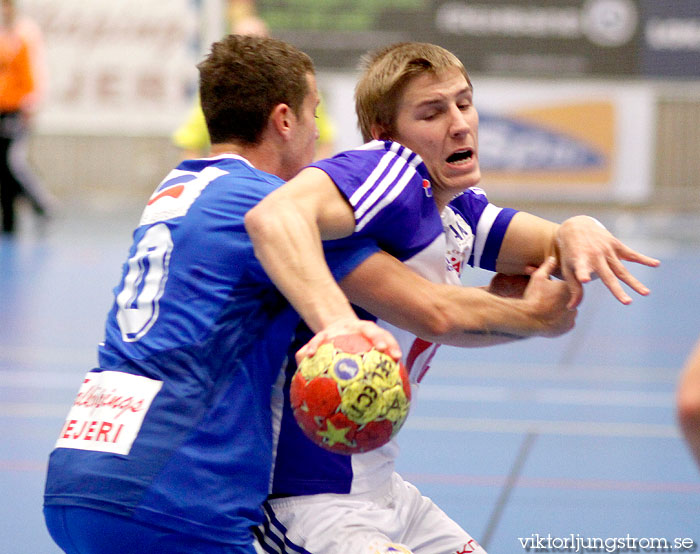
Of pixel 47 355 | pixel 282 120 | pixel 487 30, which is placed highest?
pixel 282 120

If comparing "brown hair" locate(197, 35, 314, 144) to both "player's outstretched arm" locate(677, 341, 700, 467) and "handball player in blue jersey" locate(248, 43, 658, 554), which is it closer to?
"handball player in blue jersey" locate(248, 43, 658, 554)

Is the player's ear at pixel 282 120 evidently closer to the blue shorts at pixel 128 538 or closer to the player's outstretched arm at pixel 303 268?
the player's outstretched arm at pixel 303 268

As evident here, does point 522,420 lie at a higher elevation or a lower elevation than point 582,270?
lower

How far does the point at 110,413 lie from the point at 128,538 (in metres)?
0.26

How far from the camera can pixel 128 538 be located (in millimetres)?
2109

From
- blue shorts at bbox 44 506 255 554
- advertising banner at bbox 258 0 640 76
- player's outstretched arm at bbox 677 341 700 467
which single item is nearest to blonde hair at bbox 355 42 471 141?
blue shorts at bbox 44 506 255 554

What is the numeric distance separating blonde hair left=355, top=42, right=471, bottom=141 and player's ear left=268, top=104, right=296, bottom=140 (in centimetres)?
18

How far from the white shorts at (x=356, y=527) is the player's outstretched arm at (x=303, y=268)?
0.52m

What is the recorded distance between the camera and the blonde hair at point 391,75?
2.43m

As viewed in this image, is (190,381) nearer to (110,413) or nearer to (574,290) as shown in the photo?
(110,413)

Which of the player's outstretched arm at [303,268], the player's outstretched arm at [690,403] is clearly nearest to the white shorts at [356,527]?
the player's outstretched arm at [303,268]

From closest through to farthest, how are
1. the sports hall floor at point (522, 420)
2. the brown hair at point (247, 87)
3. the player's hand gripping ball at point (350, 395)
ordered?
the player's hand gripping ball at point (350, 395) < the brown hair at point (247, 87) < the sports hall floor at point (522, 420)

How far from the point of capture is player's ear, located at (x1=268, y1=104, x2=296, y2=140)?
246 centimetres

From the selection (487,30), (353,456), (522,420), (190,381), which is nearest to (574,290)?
(353,456)
